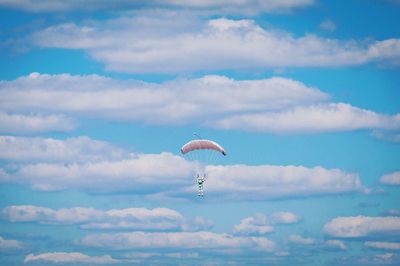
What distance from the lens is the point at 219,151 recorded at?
5527 inches

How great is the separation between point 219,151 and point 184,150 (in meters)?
8.18

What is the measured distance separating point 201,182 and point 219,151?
742 cm

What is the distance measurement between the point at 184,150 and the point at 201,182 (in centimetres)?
769

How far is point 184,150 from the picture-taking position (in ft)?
474

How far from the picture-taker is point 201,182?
466ft
